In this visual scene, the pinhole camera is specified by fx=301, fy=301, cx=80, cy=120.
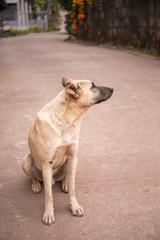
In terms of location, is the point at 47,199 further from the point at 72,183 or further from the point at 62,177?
the point at 62,177

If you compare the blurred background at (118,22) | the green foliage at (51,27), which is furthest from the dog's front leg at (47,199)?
the green foliage at (51,27)

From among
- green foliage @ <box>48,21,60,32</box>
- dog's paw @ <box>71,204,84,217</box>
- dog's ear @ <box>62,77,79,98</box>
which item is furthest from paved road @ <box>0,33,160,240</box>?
green foliage @ <box>48,21,60,32</box>

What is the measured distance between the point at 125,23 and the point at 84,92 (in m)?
11.6

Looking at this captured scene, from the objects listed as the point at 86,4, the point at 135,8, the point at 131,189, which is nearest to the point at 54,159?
the point at 131,189

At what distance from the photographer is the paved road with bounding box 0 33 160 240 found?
2.82 m

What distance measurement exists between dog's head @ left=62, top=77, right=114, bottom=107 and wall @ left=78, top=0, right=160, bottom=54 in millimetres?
8768

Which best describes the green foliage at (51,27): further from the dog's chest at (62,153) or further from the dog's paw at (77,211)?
the dog's paw at (77,211)

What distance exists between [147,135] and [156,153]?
66cm

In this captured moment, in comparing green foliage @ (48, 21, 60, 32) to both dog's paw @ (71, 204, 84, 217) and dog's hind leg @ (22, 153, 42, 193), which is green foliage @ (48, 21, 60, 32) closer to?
dog's hind leg @ (22, 153, 42, 193)

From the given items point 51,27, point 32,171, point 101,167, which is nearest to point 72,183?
point 32,171

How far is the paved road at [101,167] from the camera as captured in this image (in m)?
2.82

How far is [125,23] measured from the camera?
1366 centimetres

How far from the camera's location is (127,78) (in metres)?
8.41

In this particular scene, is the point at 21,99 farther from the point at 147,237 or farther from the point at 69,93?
the point at 147,237
